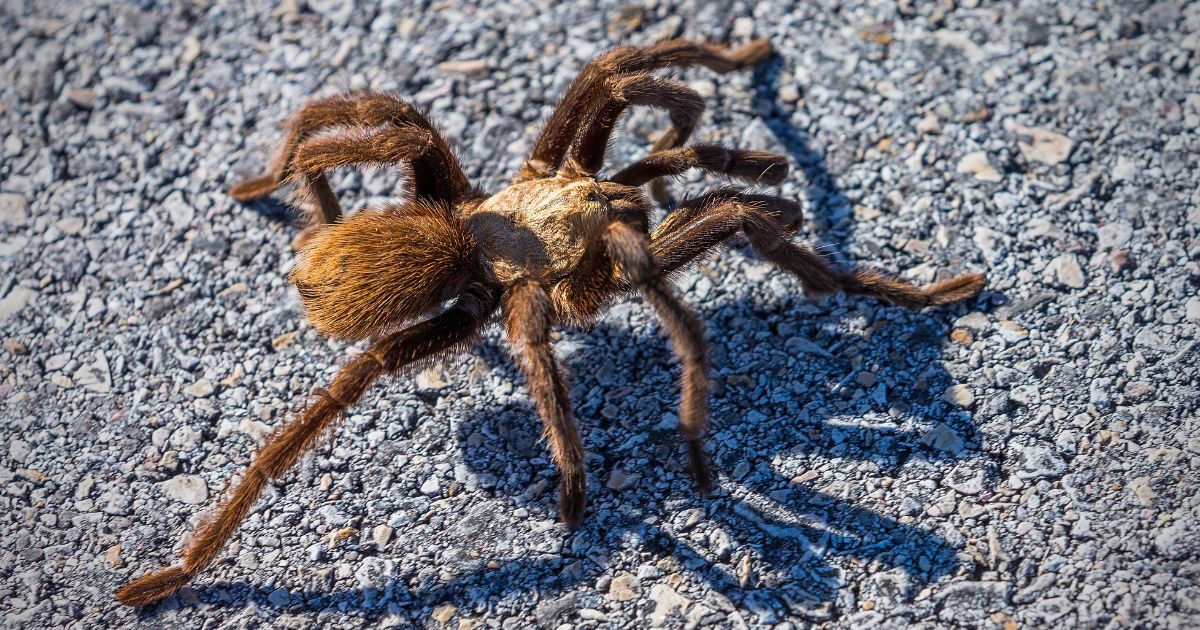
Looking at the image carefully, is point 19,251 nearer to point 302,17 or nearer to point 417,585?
point 302,17

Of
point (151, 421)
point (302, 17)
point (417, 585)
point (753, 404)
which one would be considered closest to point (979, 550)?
point (753, 404)

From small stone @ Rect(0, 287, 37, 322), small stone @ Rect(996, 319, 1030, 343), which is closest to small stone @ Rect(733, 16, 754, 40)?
small stone @ Rect(996, 319, 1030, 343)

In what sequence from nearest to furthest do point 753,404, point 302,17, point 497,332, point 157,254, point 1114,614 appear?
point 1114,614, point 753,404, point 497,332, point 157,254, point 302,17

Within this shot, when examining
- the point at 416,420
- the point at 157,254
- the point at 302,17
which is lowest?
the point at 416,420

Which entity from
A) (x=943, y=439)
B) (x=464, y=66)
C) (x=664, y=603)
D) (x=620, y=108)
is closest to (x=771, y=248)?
(x=620, y=108)

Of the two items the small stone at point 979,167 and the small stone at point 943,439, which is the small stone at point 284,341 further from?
the small stone at point 979,167

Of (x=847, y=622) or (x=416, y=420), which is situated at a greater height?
(x=416, y=420)

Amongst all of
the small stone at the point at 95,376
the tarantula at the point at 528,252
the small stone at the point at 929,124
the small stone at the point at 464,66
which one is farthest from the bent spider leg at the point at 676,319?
the small stone at the point at 95,376
